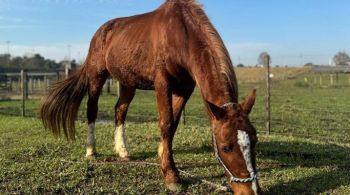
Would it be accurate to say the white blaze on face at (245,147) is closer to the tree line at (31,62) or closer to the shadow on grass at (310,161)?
the shadow on grass at (310,161)

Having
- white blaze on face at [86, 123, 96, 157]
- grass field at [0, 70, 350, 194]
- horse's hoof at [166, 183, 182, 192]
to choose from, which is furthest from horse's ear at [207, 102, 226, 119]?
white blaze on face at [86, 123, 96, 157]

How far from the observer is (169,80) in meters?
5.35

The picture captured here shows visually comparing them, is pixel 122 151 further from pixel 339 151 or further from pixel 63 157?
pixel 339 151

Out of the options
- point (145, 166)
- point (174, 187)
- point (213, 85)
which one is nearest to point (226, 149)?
point (213, 85)

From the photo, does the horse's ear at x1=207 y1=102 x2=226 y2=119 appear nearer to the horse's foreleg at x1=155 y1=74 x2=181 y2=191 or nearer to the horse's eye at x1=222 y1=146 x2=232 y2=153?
the horse's eye at x1=222 y1=146 x2=232 y2=153

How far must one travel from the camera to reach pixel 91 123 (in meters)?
6.94

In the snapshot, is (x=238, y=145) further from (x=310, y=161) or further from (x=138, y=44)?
(x=310, y=161)

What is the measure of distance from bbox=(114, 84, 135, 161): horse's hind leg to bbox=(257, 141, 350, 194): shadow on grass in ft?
6.93

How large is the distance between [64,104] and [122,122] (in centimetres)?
98

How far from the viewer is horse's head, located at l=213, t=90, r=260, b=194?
12.5ft

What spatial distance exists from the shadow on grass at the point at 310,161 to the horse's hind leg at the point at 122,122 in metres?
2.11

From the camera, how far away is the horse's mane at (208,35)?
4.48 meters

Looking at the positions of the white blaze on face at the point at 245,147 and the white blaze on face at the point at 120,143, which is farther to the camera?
the white blaze on face at the point at 120,143

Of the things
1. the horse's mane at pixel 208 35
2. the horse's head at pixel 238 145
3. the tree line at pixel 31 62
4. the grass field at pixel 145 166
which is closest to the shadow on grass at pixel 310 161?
the grass field at pixel 145 166
